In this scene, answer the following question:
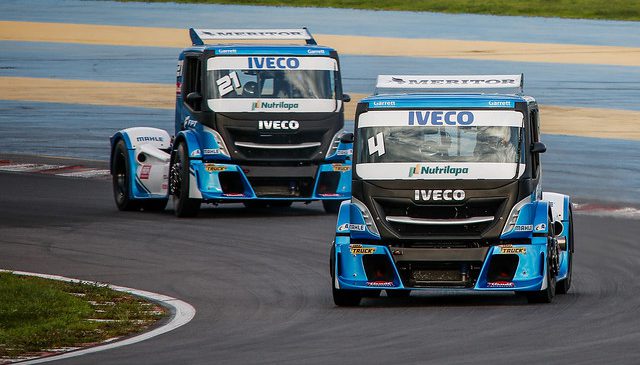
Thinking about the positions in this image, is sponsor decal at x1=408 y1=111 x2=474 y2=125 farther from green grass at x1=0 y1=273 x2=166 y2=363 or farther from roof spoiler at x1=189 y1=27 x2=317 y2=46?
roof spoiler at x1=189 y1=27 x2=317 y2=46

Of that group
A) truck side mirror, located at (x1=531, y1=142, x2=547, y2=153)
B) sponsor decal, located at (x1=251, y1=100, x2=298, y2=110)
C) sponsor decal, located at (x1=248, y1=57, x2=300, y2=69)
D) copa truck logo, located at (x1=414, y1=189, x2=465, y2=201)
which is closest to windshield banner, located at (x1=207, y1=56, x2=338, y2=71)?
sponsor decal, located at (x1=248, y1=57, x2=300, y2=69)

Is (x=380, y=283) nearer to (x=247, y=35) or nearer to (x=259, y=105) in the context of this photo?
(x=259, y=105)

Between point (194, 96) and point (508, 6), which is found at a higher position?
point (194, 96)

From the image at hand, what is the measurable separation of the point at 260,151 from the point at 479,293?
27.0 ft

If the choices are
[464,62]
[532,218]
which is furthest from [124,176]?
[464,62]

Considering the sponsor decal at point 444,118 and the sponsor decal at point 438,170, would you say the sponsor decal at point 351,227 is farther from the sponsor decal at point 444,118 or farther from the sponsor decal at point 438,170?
the sponsor decal at point 444,118

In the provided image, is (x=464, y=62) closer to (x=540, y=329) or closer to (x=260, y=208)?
(x=260, y=208)

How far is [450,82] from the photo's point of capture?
17.5 meters

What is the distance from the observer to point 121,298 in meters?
17.2

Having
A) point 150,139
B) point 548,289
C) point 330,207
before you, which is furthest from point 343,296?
point 150,139

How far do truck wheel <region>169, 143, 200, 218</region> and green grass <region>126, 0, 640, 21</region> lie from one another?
113ft

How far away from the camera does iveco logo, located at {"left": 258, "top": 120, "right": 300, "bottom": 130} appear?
25562 mm

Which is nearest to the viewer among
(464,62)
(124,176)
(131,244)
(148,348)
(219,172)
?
(148,348)

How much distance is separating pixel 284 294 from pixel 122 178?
1014cm
